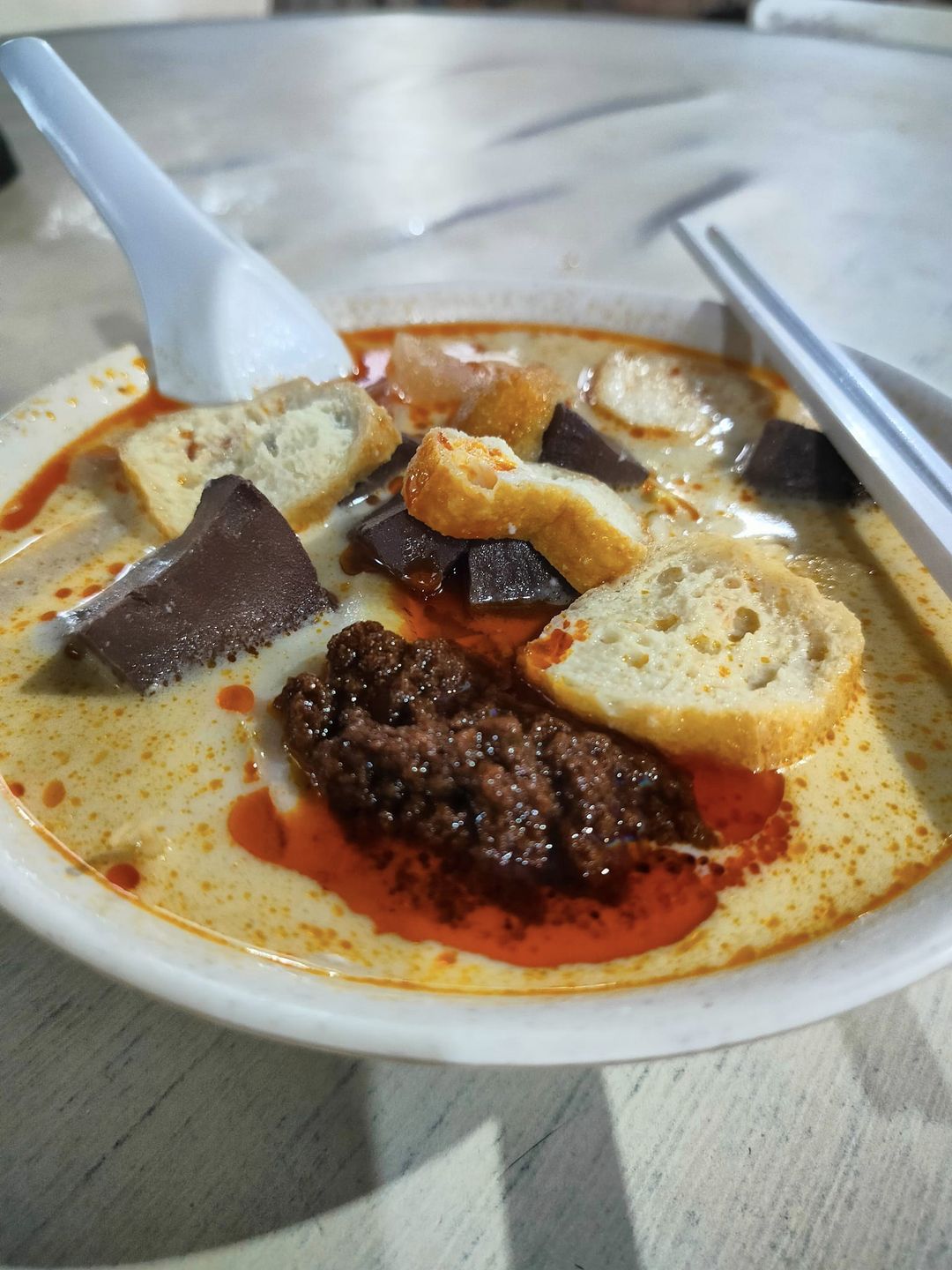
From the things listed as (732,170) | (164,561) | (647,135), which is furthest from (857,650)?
(647,135)

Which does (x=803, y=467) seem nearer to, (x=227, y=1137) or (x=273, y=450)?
(x=273, y=450)

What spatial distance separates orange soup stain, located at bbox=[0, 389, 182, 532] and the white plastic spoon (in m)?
0.06

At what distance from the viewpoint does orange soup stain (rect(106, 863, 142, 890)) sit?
112 cm

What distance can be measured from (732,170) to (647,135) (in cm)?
43

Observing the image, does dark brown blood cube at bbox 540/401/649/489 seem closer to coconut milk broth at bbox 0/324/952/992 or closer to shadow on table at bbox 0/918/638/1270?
coconut milk broth at bbox 0/324/952/992

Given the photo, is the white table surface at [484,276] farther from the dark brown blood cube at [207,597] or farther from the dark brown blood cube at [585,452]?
the dark brown blood cube at [585,452]

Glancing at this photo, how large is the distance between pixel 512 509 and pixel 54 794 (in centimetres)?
86

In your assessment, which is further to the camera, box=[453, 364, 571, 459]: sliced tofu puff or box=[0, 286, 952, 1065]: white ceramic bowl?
box=[453, 364, 571, 459]: sliced tofu puff

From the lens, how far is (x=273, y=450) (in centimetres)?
188

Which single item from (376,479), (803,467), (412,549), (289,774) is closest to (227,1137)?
(289,774)

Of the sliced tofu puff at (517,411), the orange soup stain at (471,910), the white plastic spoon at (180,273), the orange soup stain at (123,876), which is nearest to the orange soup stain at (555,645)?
the orange soup stain at (471,910)

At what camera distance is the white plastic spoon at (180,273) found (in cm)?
207

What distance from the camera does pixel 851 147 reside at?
3553mm

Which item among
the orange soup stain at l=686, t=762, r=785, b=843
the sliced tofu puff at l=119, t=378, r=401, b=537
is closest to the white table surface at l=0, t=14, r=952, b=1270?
the orange soup stain at l=686, t=762, r=785, b=843
